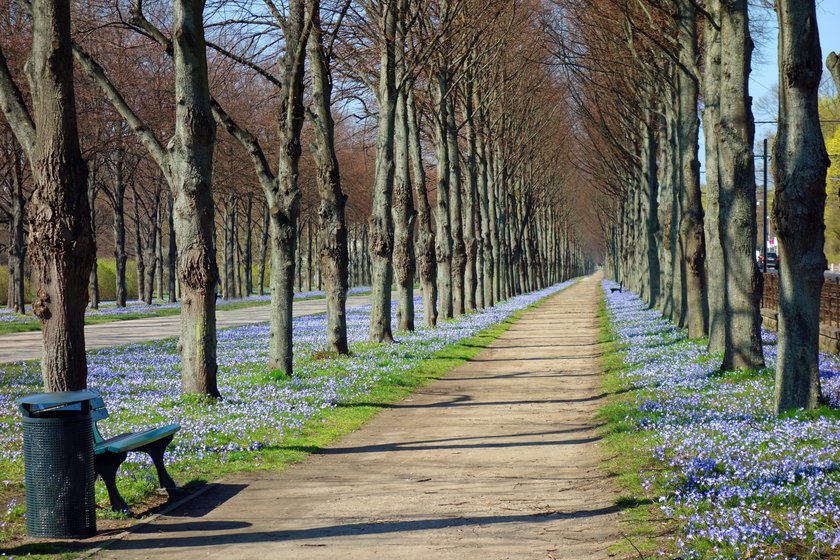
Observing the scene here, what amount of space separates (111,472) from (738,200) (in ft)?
37.0

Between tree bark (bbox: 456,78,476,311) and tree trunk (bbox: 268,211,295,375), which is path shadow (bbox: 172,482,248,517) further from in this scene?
tree bark (bbox: 456,78,476,311)

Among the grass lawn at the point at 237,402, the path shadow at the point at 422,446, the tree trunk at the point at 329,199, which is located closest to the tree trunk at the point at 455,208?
the grass lawn at the point at 237,402

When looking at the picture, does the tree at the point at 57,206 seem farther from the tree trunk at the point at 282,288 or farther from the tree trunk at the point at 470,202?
the tree trunk at the point at 470,202

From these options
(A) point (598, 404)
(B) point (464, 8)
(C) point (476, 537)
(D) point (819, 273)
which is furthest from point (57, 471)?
(B) point (464, 8)

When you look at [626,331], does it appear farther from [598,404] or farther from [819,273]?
[819,273]

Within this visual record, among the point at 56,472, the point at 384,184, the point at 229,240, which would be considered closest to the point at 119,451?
the point at 56,472

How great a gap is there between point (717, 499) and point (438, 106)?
26.0m

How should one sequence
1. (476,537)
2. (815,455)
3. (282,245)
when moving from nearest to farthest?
1. (476,537)
2. (815,455)
3. (282,245)

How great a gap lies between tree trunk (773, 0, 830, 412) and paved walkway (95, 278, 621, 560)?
8.16 feet

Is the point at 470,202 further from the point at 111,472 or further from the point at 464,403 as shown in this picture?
the point at 111,472

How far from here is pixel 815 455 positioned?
8258mm

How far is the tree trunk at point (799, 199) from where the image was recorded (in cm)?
1049

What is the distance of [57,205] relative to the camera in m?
9.71

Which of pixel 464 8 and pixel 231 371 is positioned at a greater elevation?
pixel 464 8
